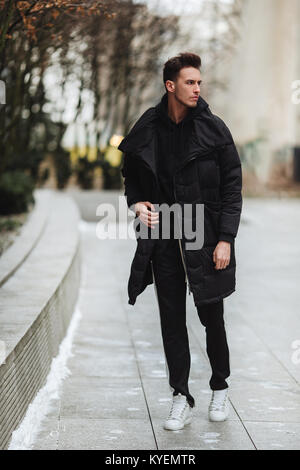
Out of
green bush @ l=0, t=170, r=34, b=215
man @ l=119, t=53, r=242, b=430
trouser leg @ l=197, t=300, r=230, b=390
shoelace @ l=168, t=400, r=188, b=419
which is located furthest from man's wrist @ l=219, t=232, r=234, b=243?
green bush @ l=0, t=170, r=34, b=215

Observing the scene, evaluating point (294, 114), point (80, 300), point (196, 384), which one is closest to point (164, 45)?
point (294, 114)

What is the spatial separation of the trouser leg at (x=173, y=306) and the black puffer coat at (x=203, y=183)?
90mm

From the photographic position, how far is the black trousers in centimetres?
496

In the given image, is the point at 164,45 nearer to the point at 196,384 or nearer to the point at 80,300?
the point at 80,300

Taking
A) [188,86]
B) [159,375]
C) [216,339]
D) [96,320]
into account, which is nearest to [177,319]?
[216,339]

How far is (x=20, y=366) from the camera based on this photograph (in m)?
5.03

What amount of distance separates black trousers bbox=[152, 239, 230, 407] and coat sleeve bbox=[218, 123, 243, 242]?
0.98 ft

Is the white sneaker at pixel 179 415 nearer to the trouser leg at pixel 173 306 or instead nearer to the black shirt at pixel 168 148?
the trouser leg at pixel 173 306

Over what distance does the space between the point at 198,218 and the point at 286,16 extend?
103ft

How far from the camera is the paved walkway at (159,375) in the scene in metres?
4.89

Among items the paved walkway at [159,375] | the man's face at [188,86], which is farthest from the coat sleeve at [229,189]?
the paved walkway at [159,375]

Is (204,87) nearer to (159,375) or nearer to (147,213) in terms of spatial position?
(159,375)

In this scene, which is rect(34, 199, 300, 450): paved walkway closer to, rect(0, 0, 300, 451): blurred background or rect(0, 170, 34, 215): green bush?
rect(0, 0, 300, 451): blurred background

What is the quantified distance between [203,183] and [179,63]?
2.12 feet
